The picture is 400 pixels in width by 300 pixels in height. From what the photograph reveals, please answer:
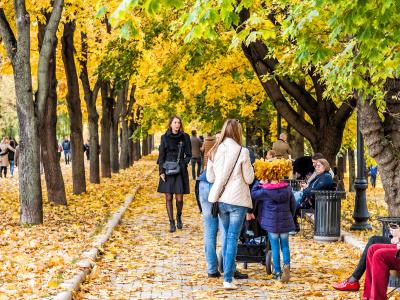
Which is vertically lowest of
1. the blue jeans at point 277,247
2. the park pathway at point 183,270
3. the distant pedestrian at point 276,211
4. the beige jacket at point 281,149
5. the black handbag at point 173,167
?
the park pathway at point 183,270

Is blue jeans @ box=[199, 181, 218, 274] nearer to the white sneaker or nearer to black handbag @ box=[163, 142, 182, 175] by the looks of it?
the white sneaker

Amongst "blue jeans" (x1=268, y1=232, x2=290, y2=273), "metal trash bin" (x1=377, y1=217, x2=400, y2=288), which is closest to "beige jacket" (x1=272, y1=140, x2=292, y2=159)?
"blue jeans" (x1=268, y1=232, x2=290, y2=273)

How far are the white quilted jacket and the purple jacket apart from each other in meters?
0.44

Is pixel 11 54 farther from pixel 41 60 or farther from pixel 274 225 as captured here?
pixel 274 225

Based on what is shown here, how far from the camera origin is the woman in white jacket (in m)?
6.82

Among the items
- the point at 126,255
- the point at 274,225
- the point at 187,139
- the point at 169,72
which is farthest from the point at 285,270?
the point at 169,72

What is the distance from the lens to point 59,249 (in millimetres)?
8688

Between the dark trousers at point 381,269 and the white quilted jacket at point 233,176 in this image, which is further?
the white quilted jacket at point 233,176

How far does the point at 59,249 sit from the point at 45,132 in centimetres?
625

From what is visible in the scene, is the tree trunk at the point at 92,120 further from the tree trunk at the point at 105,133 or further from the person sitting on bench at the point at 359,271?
the person sitting on bench at the point at 359,271

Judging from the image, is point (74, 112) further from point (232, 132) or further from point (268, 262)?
point (232, 132)

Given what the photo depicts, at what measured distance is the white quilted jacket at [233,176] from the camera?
22.3ft

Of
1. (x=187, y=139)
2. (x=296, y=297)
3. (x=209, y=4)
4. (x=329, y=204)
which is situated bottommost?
(x=296, y=297)

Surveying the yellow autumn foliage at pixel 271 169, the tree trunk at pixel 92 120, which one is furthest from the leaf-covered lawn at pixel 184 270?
the tree trunk at pixel 92 120
